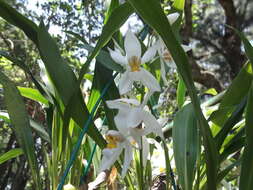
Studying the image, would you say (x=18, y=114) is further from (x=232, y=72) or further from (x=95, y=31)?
(x=232, y=72)

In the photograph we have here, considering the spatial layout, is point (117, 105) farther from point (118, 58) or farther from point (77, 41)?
A: point (77, 41)

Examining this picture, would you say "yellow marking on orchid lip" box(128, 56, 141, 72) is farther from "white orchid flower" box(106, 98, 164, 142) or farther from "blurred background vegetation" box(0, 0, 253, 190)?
"blurred background vegetation" box(0, 0, 253, 190)

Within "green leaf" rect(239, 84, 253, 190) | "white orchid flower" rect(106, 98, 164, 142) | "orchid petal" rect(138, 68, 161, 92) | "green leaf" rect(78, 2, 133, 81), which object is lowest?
"green leaf" rect(239, 84, 253, 190)

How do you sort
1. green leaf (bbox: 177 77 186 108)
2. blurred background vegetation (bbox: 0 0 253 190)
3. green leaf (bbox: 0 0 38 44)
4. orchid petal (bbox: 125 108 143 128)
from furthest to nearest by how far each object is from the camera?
blurred background vegetation (bbox: 0 0 253 190) → green leaf (bbox: 177 77 186 108) → green leaf (bbox: 0 0 38 44) → orchid petal (bbox: 125 108 143 128)

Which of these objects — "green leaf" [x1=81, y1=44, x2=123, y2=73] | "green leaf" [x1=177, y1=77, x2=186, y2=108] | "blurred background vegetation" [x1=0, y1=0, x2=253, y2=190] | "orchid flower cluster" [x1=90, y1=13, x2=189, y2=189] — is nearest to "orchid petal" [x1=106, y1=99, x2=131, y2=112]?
"orchid flower cluster" [x1=90, y1=13, x2=189, y2=189]

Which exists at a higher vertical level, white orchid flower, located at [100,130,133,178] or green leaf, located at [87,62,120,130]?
green leaf, located at [87,62,120,130]

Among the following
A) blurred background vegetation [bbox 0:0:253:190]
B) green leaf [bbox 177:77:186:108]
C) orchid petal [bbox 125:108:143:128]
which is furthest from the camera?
blurred background vegetation [bbox 0:0:253:190]

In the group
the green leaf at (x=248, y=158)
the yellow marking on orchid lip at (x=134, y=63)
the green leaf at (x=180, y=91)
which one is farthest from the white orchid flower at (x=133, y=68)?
the green leaf at (x=180, y=91)
